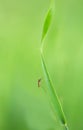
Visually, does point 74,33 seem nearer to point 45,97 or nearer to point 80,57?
point 80,57

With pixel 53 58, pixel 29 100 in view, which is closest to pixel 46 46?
pixel 53 58

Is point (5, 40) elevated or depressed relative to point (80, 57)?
elevated

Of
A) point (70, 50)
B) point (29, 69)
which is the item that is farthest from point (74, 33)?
point (29, 69)

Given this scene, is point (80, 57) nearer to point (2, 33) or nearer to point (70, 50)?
point (70, 50)

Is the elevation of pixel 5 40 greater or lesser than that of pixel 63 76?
greater
